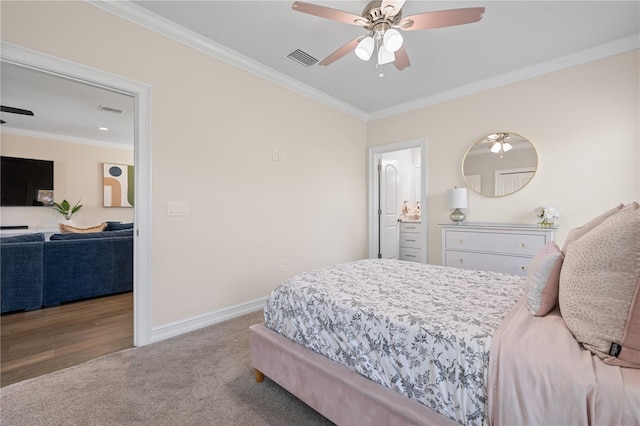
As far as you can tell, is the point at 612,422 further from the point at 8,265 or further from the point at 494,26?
the point at 8,265

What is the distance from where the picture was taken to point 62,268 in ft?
10.6

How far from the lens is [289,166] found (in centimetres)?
340

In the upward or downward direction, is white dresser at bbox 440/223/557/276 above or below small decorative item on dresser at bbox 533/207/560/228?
below

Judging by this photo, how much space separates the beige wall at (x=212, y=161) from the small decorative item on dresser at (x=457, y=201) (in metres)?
1.59

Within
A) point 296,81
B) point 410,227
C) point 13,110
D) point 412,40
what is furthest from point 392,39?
point 13,110

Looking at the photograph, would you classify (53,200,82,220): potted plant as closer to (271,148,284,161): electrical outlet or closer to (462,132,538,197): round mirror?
(271,148,284,161): electrical outlet

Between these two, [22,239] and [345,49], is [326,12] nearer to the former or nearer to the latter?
[345,49]

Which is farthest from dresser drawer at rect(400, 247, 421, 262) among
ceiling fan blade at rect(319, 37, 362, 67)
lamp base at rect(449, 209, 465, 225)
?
ceiling fan blade at rect(319, 37, 362, 67)

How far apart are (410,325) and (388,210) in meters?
3.78

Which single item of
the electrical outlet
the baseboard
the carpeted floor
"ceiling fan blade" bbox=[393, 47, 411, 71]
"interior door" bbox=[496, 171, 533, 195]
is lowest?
the carpeted floor

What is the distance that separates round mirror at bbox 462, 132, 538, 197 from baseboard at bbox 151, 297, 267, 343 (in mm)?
2983

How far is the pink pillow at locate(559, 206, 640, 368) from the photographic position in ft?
2.61

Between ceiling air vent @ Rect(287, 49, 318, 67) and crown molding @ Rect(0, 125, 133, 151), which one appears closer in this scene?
ceiling air vent @ Rect(287, 49, 318, 67)

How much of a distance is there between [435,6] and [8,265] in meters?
4.73
